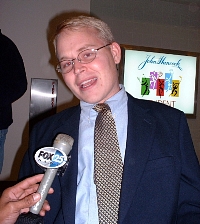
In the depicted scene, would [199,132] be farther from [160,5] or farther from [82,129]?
[82,129]

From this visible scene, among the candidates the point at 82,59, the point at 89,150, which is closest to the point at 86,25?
the point at 82,59

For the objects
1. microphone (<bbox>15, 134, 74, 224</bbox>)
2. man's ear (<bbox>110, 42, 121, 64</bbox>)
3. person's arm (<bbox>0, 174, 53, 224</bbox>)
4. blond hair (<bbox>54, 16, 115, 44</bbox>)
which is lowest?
person's arm (<bbox>0, 174, 53, 224</bbox>)

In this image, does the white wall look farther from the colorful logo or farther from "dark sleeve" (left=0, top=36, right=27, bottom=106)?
"dark sleeve" (left=0, top=36, right=27, bottom=106)

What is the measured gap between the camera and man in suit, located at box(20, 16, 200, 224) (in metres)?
1.16

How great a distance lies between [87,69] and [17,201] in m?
0.58

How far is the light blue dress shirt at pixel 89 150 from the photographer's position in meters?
1.17

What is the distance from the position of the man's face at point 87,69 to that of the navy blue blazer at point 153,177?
0.16 m

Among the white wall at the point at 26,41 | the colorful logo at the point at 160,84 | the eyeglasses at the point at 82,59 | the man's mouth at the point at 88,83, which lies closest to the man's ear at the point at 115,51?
the eyeglasses at the point at 82,59

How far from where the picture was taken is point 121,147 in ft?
4.12

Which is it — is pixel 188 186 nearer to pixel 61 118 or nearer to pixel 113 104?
pixel 113 104

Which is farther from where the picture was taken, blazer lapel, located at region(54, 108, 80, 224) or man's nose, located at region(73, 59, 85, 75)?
man's nose, located at region(73, 59, 85, 75)

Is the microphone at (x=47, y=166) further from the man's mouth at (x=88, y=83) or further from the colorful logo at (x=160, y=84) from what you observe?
the colorful logo at (x=160, y=84)

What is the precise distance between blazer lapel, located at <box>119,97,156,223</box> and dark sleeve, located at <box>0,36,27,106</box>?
2.24 ft

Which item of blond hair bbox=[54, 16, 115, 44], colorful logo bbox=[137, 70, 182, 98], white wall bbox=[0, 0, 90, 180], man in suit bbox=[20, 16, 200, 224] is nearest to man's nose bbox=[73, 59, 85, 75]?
man in suit bbox=[20, 16, 200, 224]
